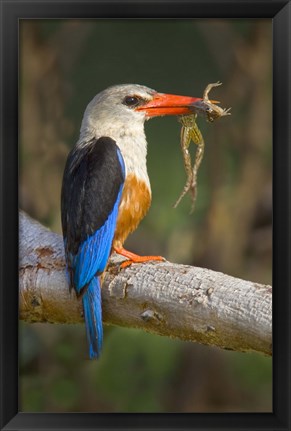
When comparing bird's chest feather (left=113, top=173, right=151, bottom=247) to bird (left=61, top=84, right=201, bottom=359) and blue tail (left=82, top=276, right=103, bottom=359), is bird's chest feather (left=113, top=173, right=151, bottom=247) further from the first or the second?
blue tail (left=82, top=276, right=103, bottom=359)

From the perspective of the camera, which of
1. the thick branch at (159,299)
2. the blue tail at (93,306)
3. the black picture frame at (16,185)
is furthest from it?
the black picture frame at (16,185)

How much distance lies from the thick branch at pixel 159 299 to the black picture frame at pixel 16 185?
7 centimetres

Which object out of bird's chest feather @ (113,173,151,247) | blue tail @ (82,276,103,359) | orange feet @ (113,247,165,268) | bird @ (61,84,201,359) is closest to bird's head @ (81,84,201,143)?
bird @ (61,84,201,359)

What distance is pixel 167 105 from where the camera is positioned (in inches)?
101

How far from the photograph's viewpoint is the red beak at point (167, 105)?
255 cm

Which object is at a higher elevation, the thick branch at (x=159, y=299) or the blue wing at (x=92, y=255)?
the blue wing at (x=92, y=255)

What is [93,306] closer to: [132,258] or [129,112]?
[132,258]

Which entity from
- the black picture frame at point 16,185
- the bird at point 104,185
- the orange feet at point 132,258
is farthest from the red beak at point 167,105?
the orange feet at point 132,258

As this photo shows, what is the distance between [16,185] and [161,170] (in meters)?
0.54

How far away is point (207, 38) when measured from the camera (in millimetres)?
2572

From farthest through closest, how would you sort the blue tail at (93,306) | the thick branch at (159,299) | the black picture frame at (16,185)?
the black picture frame at (16,185) < the blue tail at (93,306) < the thick branch at (159,299)

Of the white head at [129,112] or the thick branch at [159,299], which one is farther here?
the white head at [129,112]

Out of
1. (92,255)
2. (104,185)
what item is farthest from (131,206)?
(92,255)

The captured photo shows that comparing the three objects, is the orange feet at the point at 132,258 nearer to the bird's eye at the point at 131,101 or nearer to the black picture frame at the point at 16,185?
the black picture frame at the point at 16,185
